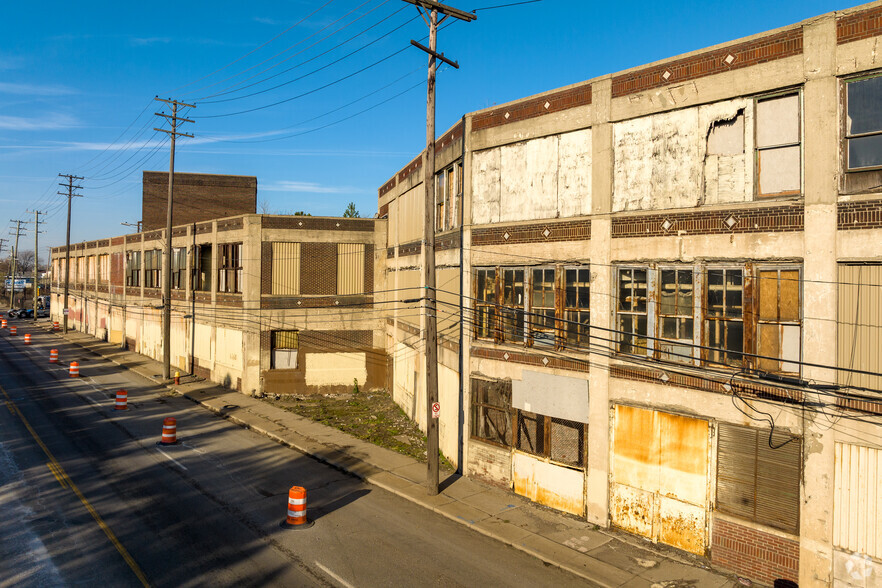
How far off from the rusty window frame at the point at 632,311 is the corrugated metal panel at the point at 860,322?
376cm

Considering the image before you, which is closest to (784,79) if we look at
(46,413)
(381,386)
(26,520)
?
(26,520)

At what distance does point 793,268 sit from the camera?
1115 cm

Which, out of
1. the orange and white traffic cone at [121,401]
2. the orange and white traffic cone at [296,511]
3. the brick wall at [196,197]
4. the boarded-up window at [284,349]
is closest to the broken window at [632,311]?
the orange and white traffic cone at [296,511]

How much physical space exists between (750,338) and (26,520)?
16.8 metres

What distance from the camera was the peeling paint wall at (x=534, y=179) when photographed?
1456cm

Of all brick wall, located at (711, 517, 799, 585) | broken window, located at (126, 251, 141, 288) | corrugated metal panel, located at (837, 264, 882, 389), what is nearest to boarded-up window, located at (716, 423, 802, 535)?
brick wall, located at (711, 517, 799, 585)

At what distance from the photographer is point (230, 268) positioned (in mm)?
30531

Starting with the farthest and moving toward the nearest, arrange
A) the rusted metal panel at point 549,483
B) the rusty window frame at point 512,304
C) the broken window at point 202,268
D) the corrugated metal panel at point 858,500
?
the broken window at point 202,268 < the rusty window frame at point 512,304 < the rusted metal panel at point 549,483 < the corrugated metal panel at point 858,500

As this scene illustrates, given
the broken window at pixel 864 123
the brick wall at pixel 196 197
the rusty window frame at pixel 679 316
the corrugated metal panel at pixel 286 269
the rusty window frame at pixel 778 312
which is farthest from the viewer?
the brick wall at pixel 196 197

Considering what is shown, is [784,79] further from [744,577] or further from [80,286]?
[80,286]

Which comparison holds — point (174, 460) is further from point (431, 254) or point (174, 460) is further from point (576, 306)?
point (576, 306)

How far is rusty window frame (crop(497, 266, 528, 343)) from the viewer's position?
15.9 meters

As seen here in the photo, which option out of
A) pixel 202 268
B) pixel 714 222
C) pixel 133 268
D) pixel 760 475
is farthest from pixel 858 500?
pixel 133 268

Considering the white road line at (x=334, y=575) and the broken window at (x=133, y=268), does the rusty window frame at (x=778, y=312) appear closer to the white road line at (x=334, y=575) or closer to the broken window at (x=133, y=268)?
the white road line at (x=334, y=575)
